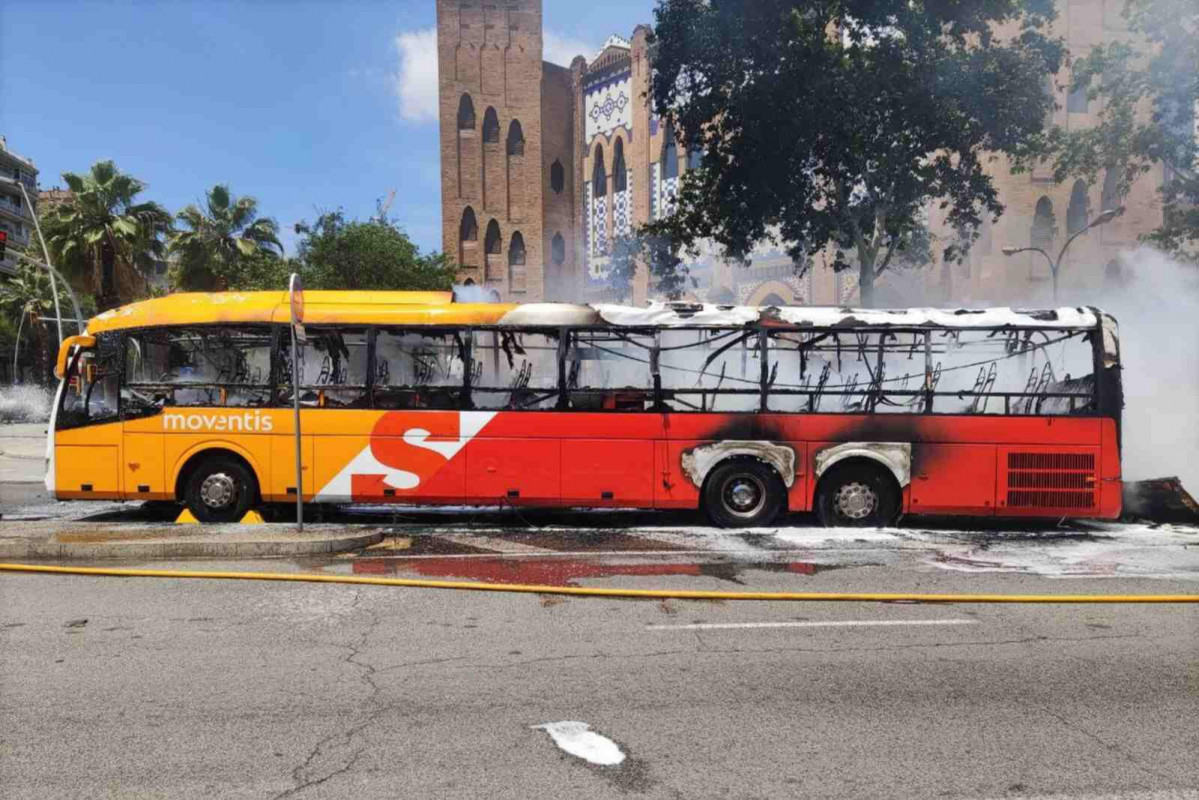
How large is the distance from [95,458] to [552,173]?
36656mm

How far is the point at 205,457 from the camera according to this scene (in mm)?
11047

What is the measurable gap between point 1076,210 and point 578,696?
1503 inches

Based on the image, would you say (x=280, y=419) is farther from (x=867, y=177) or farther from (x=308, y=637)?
(x=867, y=177)

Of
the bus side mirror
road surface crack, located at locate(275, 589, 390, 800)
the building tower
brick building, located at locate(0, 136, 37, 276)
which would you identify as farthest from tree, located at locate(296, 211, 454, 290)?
brick building, located at locate(0, 136, 37, 276)

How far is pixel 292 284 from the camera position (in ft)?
30.6

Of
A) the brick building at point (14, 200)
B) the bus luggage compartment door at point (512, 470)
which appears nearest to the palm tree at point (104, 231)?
the bus luggage compartment door at point (512, 470)

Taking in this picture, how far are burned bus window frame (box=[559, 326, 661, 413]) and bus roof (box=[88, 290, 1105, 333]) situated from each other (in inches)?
5.6

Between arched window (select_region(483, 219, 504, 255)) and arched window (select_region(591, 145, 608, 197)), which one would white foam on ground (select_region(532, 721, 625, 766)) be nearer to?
arched window (select_region(591, 145, 608, 197))

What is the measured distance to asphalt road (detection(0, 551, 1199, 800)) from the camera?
12.1 ft

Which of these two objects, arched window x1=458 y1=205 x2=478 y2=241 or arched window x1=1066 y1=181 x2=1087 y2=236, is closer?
arched window x1=1066 y1=181 x2=1087 y2=236

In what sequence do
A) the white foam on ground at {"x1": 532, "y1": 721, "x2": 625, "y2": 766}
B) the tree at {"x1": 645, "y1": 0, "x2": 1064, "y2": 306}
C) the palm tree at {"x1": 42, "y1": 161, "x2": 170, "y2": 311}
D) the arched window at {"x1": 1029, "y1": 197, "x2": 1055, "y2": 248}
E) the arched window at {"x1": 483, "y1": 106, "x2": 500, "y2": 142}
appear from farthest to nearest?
the arched window at {"x1": 483, "y1": 106, "x2": 500, "y2": 142} → the arched window at {"x1": 1029, "y1": 197, "x2": 1055, "y2": 248} → the palm tree at {"x1": 42, "y1": 161, "x2": 170, "y2": 311} → the tree at {"x1": 645, "y1": 0, "x2": 1064, "y2": 306} → the white foam on ground at {"x1": 532, "y1": 721, "x2": 625, "y2": 766}

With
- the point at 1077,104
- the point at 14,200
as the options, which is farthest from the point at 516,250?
the point at 14,200

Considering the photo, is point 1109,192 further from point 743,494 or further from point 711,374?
point 743,494

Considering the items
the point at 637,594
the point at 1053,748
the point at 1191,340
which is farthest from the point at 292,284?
the point at 1191,340
